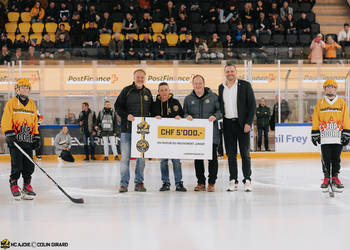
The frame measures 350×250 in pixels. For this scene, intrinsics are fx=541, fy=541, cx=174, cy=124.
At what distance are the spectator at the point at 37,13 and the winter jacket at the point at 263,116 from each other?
9.25m

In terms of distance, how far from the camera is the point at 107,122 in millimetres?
14273

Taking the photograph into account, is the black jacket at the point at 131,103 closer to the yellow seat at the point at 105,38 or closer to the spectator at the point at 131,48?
the spectator at the point at 131,48

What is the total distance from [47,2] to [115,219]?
674 inches

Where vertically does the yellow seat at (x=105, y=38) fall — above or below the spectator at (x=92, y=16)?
below

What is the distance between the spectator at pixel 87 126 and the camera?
47.6ft

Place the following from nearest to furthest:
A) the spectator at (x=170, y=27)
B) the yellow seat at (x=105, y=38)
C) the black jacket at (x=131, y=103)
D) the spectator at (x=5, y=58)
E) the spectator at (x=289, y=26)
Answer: the black jacket at (x=131, y=103)
the spectator at (x=5, y=58)
the yellow seat at (x=105, y=38)
the spectator at (x=170, y=27)
the spectator at (x=289, y=26)

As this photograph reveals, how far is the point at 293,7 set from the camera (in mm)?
21406

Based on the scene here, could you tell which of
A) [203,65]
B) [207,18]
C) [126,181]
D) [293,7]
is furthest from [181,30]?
[126,181]

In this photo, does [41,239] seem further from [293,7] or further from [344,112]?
[293,7]

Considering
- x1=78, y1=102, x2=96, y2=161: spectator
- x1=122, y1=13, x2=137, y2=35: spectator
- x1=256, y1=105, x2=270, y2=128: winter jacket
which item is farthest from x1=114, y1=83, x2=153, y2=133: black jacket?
x1=122, y1=13, x2=137, y2=35: spectator

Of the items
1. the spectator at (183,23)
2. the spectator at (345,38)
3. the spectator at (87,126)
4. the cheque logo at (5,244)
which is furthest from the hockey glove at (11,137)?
the spectator at (345,38)

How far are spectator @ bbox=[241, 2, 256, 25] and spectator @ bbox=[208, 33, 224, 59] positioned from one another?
2.73m

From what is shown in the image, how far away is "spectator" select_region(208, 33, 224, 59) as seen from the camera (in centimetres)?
1566

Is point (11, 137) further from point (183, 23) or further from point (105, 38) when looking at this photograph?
point (183, 23)
